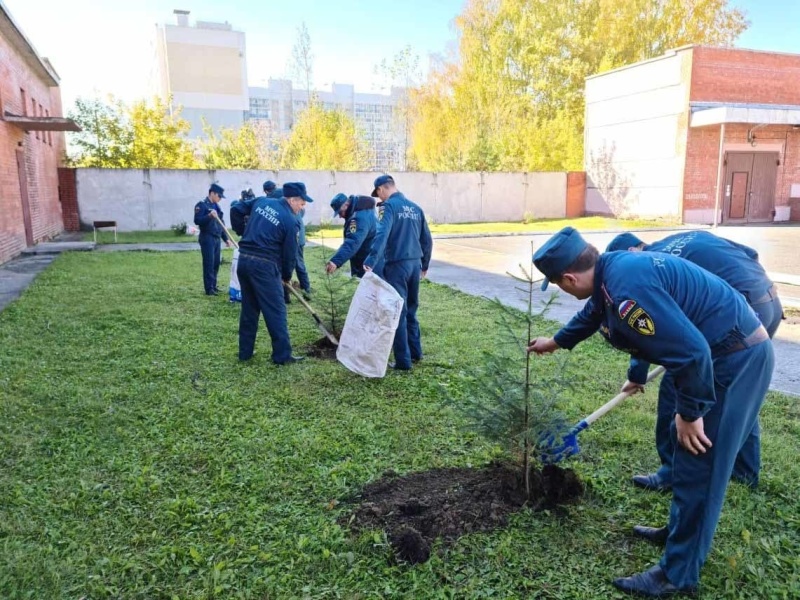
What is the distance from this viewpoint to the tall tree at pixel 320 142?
102 ft

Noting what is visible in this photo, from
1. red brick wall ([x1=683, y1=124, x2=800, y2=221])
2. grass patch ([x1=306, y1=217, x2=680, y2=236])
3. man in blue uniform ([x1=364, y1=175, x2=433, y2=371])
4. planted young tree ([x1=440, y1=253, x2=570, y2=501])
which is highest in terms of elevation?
red brick wall ([x1=683, y1=124, x2=800, y2=221])

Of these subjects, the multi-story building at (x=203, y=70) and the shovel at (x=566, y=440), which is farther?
the multi-story building at (x=203, y=70)

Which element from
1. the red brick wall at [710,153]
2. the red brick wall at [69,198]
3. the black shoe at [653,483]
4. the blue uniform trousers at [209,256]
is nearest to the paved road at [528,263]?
the black shoe at [653,483]

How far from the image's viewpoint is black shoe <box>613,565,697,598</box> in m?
2.44

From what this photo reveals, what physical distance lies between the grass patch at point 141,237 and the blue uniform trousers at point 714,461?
Answer: 18.6 m

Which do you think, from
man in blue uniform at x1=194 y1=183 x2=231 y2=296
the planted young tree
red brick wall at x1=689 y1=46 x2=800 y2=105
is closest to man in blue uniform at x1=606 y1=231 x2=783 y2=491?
the planted young tree

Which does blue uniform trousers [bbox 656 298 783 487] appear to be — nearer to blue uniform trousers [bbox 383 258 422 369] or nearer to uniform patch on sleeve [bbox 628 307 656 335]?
uniform patch on sleeve [bbox 628 307 656 335]

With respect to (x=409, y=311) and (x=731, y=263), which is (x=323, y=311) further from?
(x=731, y=263)

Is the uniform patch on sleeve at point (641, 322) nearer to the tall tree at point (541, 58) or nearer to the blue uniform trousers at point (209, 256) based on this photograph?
the blue uniform trousers at point (209, 256)

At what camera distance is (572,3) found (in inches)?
1337

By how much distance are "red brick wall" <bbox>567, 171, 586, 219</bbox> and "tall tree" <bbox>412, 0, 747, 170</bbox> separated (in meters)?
3.59

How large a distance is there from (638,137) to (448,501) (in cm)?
2669

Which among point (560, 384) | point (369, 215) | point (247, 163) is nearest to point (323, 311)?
point (369, 215)

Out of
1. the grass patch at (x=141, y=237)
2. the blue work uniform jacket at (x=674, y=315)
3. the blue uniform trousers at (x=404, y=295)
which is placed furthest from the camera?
the grass patch at (x=141, y=237)
